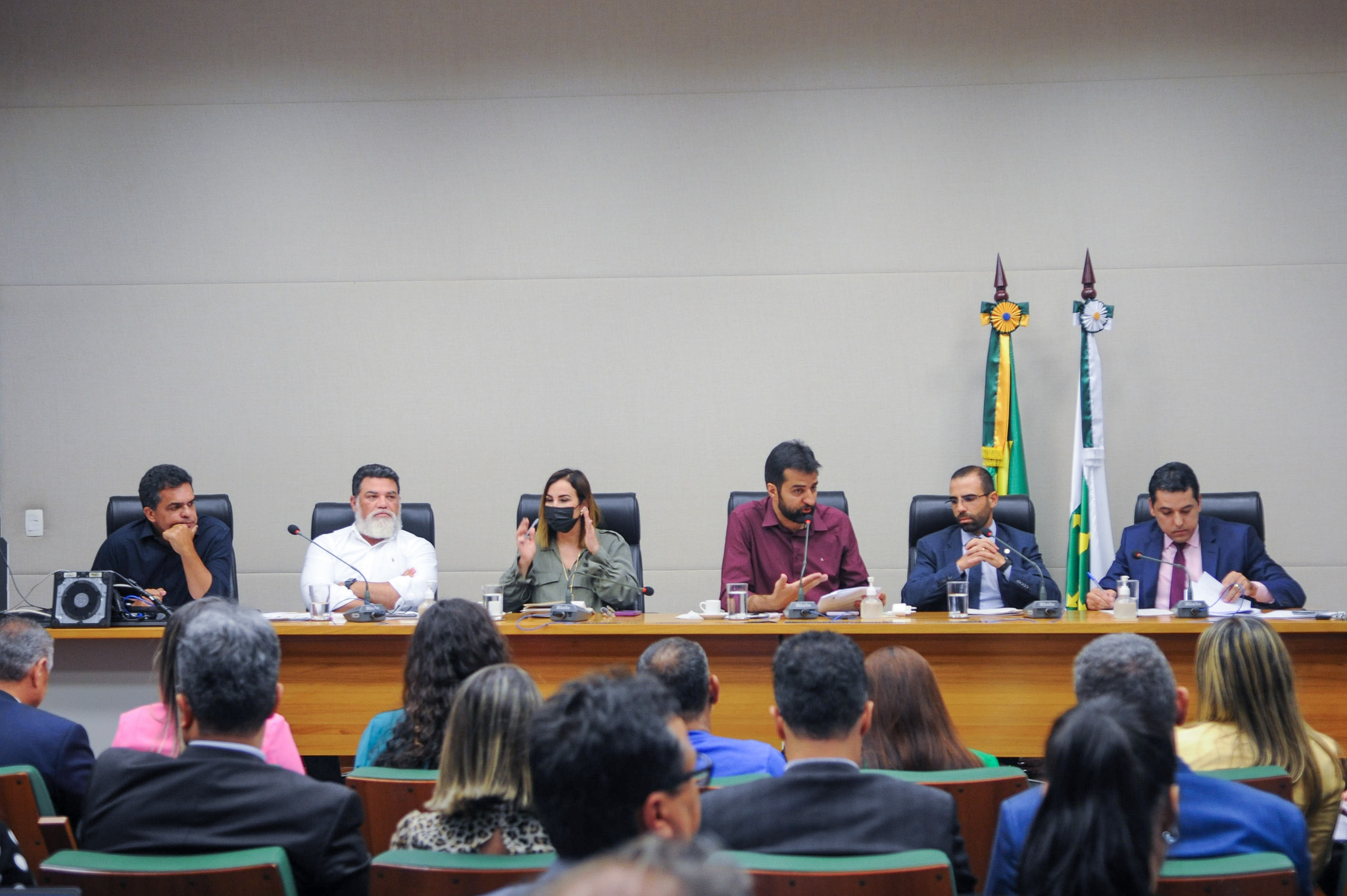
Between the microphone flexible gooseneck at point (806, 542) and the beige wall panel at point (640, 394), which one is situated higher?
the beige wall panel at point (640, 394)

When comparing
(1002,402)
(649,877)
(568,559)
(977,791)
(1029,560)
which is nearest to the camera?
(649,877)

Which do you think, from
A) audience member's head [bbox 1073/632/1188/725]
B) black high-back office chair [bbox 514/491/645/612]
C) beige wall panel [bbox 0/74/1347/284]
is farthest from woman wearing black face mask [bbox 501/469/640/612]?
audience member's head [bbox 1073/632/1188/725]

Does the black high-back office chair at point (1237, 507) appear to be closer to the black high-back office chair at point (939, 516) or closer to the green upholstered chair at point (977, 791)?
the black high-back office chair at point (939, 516)

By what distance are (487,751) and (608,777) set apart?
1.61 ft

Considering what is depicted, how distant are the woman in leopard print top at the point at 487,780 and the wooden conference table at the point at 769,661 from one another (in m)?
1.81

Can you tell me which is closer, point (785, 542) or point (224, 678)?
point (224, 678)

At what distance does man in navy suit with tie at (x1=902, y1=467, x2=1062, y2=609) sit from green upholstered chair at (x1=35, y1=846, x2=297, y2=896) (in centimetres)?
300

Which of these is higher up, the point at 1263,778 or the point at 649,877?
the point at 649,877

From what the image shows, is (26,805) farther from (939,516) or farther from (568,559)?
(939,516)

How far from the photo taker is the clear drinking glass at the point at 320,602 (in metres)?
3.82

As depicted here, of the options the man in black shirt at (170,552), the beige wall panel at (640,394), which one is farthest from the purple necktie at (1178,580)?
the man in black shirt at (170,552)

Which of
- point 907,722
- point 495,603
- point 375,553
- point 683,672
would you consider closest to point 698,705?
point 683,672

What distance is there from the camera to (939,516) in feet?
14.3

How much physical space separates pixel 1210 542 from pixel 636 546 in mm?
2184
